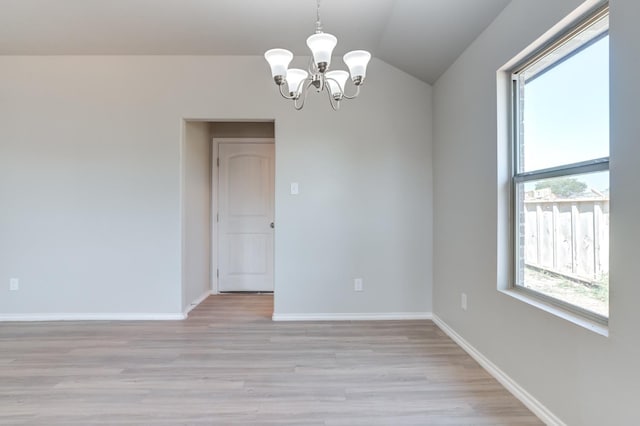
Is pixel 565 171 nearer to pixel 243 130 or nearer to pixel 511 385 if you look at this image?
pixel 511 385

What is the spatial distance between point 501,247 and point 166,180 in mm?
2984

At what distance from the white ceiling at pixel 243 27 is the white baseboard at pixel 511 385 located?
229cm

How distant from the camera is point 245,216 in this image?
4.68 meters

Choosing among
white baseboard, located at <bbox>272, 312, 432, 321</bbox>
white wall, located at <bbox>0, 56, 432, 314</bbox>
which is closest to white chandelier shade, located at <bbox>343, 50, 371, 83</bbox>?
white wall, located at <bbox>0, 56, 432, 314</bbox>

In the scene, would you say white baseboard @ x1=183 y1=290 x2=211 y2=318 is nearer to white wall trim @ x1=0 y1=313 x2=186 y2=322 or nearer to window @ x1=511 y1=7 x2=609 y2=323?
white wall trim @ x1=0 y1=313 x2=186 y2=322

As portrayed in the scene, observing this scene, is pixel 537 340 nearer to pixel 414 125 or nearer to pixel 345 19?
pixel 414 125

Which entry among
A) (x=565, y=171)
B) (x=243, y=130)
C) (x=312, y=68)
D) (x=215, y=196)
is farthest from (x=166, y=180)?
(x=565, y=171)

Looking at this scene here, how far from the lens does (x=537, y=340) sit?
190cm

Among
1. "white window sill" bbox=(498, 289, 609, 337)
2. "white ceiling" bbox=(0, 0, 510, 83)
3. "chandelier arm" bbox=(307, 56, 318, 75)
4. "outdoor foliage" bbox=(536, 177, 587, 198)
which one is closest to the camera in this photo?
"white window sill" bbox=(498, 289, 609, 337)

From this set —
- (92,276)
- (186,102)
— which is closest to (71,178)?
(92,276)

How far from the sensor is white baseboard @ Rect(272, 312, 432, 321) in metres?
3.46

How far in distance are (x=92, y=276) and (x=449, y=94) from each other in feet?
12.3

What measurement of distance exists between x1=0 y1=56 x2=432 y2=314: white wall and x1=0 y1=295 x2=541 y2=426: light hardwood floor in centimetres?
37

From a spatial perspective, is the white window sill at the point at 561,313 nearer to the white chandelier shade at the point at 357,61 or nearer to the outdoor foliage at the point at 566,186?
the outdoor foliage at the point at 566,186
